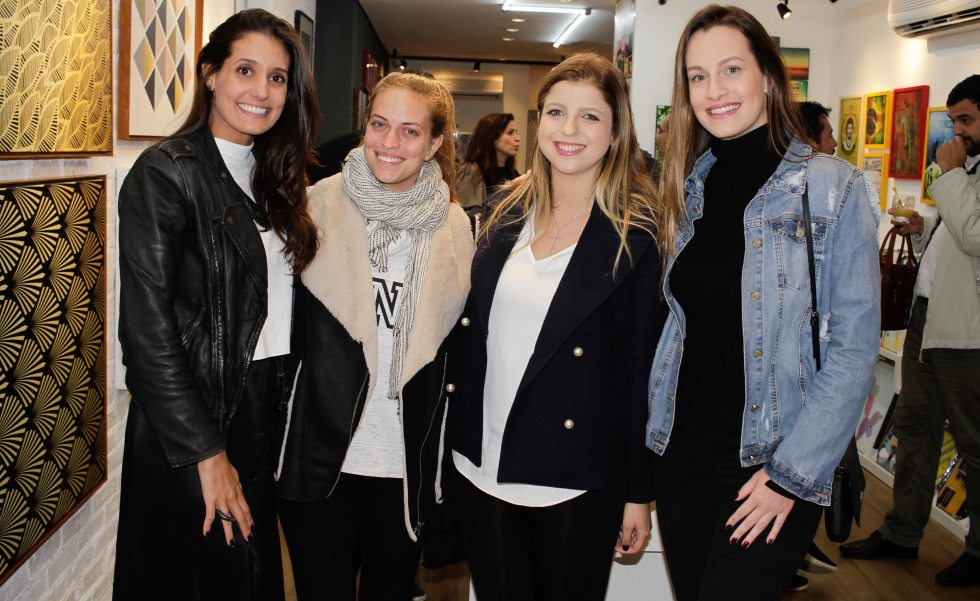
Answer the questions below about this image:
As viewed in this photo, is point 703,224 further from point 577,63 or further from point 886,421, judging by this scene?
point 886,421

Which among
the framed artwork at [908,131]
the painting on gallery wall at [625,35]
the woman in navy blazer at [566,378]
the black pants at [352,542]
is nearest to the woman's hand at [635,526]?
the woman in navy blazer at [566,378]

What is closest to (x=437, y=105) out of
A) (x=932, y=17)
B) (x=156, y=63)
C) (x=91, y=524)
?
(x=156, y=63)

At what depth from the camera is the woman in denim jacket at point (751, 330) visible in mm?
1762

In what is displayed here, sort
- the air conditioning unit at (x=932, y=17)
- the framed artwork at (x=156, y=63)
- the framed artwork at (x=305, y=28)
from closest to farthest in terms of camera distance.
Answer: the framed artwork at (x=156, y=63)
the air conditioning unit at (x=932, y=17)
the framed artwork at (x=305, y=28)

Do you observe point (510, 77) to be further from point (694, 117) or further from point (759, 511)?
point (759, 511)

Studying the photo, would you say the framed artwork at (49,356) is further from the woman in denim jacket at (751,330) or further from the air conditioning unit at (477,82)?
the air conditioning unit at (477,82)

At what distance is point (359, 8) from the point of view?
8828 millimetres

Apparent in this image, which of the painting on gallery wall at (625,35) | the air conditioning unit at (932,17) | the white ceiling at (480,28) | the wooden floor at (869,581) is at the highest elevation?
the white ceiling at (480,28)

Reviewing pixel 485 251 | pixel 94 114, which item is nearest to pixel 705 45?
pixel 485 251

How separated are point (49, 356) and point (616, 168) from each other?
5.20 feet

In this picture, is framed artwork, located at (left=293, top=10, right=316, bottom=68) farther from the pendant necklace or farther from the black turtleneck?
the black turtleneck

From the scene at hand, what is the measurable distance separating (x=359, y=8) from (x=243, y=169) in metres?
7.31

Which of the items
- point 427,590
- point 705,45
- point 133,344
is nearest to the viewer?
point 133,344

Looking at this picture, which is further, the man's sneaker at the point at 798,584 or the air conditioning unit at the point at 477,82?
the air conditioning unit at the point at 477,82
